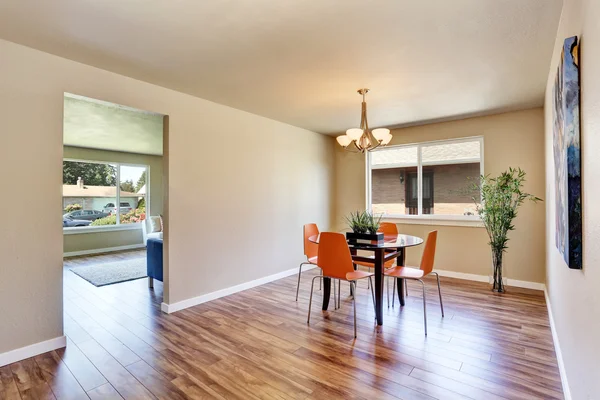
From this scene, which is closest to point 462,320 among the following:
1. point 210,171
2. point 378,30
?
point 378,30

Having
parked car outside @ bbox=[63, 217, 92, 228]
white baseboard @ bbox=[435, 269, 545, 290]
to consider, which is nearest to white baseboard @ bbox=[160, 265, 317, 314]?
white baseboard @ bbox=[435, 269, 545, 290]

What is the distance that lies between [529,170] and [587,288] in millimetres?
3406

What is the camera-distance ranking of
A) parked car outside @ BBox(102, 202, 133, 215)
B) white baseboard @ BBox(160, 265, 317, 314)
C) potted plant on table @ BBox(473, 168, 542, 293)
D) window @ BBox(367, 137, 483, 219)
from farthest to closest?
1. parked car outside @ BBox(102, 202, 133, 215)
2. window @ BBox(367, 137, 483, 219)
3. potted plant on table @ BBox(473, 168, 542, 293)
4. white baseboard @ BBox(160, 265, 317, 314)

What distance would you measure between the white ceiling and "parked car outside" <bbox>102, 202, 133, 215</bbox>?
5.12 m

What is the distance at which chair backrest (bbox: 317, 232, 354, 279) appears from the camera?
2.80m

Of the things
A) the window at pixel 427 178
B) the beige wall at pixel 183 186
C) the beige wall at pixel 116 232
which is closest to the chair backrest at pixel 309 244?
the beige wall at pixel 183 186

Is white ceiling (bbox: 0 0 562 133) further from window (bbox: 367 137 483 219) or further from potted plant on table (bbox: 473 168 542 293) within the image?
window (bbox: 367 137 483 219)

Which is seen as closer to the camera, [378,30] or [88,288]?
[378,30]

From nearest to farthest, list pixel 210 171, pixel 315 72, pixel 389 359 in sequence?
pixel 389 359 < pixel 315 72 < pixel 210 171

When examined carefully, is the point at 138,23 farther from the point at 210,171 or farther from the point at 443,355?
the point at 443,355

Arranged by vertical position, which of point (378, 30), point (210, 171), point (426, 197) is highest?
point (378, 30)

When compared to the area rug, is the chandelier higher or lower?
higher

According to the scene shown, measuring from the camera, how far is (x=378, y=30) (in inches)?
84.2

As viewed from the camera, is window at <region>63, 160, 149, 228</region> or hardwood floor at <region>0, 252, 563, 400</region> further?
window at <region>63, 160, 149, 228</region>
